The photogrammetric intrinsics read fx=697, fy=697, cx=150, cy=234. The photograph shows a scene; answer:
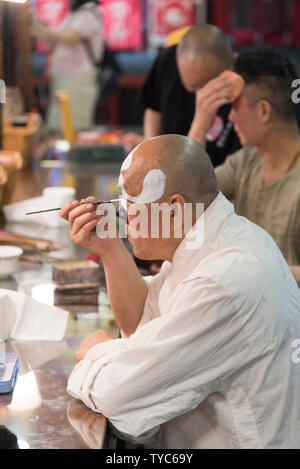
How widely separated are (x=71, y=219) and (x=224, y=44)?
154 centimetres

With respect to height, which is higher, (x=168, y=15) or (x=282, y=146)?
(x=282, y=146)

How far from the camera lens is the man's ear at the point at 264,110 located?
2.69 meters

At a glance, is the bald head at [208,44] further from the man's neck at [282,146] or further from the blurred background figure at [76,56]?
the blurred background figure at [76,56]

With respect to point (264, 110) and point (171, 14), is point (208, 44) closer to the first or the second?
point (264, 110)

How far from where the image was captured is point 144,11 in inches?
343

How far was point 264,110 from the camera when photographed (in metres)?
2.69

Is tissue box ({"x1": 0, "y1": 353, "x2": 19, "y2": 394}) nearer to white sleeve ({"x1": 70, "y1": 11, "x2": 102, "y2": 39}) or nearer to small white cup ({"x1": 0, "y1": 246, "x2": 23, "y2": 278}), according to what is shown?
small white cup ({"x1": 0, "y1": 246, "x2": 23, "y2": 278})

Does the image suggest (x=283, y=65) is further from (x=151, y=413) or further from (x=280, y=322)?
(x=151, y=413)

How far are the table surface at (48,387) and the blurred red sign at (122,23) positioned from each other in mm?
6464

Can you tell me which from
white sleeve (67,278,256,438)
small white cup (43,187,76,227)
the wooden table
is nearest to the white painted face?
white sleeve (67,278,256,438)

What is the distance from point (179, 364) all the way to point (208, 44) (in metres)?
1.97

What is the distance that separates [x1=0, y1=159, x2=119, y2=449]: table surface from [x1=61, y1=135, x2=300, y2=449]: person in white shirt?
0.18 feet

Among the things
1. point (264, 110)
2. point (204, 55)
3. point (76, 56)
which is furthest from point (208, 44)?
point (76, 56)
